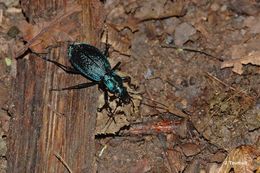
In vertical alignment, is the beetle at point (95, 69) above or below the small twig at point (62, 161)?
above

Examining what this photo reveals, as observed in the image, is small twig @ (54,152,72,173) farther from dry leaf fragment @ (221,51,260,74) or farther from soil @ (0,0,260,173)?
dry leaf fragment @ (221,51,260,74)

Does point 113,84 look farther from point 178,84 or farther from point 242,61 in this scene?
point 242,61

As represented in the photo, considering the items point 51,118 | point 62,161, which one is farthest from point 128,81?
point 62,161

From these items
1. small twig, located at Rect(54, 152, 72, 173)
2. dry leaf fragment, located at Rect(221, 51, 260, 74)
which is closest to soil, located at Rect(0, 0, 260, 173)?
dry leaf fragment, located at Rect(221, 51, 260, 74)

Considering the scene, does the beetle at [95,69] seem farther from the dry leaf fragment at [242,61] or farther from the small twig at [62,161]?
the dry leaf fragment at [242,61]

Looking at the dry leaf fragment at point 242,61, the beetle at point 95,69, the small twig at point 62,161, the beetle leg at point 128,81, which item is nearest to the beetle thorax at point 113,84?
the beetle at point 95,69
